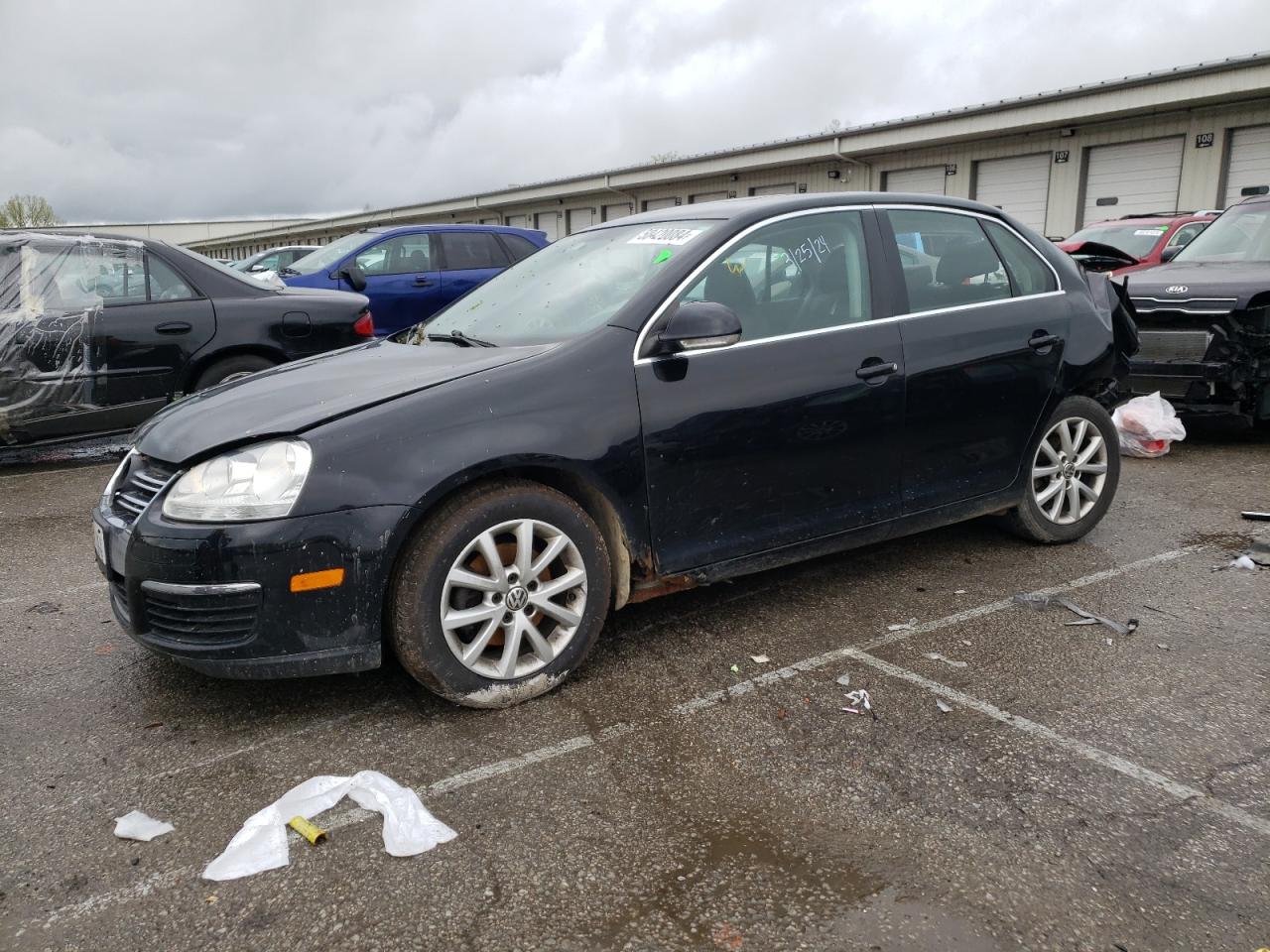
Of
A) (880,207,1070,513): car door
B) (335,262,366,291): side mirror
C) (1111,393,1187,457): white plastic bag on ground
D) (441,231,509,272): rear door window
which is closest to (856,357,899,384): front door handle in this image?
(880,207,1070,513): car door

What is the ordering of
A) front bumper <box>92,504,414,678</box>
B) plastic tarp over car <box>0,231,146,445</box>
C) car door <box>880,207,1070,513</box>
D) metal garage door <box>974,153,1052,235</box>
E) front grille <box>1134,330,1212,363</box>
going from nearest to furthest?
front bumper <box>92,504,414,678</box>, car door <box>880,207,1070,513</box>, plastic tarp over car <box>0,231,146,445</box>, front grille <box>1134,330,1212,363</box>, metal garage door <box>974,153,1052,235</box>

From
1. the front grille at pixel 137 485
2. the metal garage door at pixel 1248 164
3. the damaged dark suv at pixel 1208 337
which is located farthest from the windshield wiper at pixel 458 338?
the metal garage door at pixel 1248 164

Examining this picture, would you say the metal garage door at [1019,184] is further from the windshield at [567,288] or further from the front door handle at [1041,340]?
the windshield at [567,288]

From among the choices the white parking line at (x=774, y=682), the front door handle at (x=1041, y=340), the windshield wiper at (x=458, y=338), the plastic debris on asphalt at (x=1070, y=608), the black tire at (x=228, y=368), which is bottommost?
the white parking line at (x=774, y=682)

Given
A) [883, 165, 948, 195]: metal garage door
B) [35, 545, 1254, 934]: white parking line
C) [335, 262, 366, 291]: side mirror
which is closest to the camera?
[35, 545, 1254, 934]: white parking line

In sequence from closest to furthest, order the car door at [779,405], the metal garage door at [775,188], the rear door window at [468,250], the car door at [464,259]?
1. the car door at [779,405]
2. the car door at [464,259]
3. the rear door window at [468,250]
4. the metal garage door at [775,188]

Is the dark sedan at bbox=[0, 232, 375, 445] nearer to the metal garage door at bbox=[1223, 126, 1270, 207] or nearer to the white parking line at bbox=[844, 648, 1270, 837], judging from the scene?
the white parking line at bbox=[844, 648, 1270, 837]

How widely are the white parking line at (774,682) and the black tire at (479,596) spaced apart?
0.31 meters

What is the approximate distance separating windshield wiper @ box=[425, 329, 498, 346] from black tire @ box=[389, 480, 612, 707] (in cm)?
79

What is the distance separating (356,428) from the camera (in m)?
2.96

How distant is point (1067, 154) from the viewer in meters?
19.4

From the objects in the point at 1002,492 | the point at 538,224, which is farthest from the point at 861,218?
the point at 538,224

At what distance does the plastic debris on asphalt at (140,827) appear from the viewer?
8.27ft

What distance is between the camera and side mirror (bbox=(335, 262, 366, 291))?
10516mm
